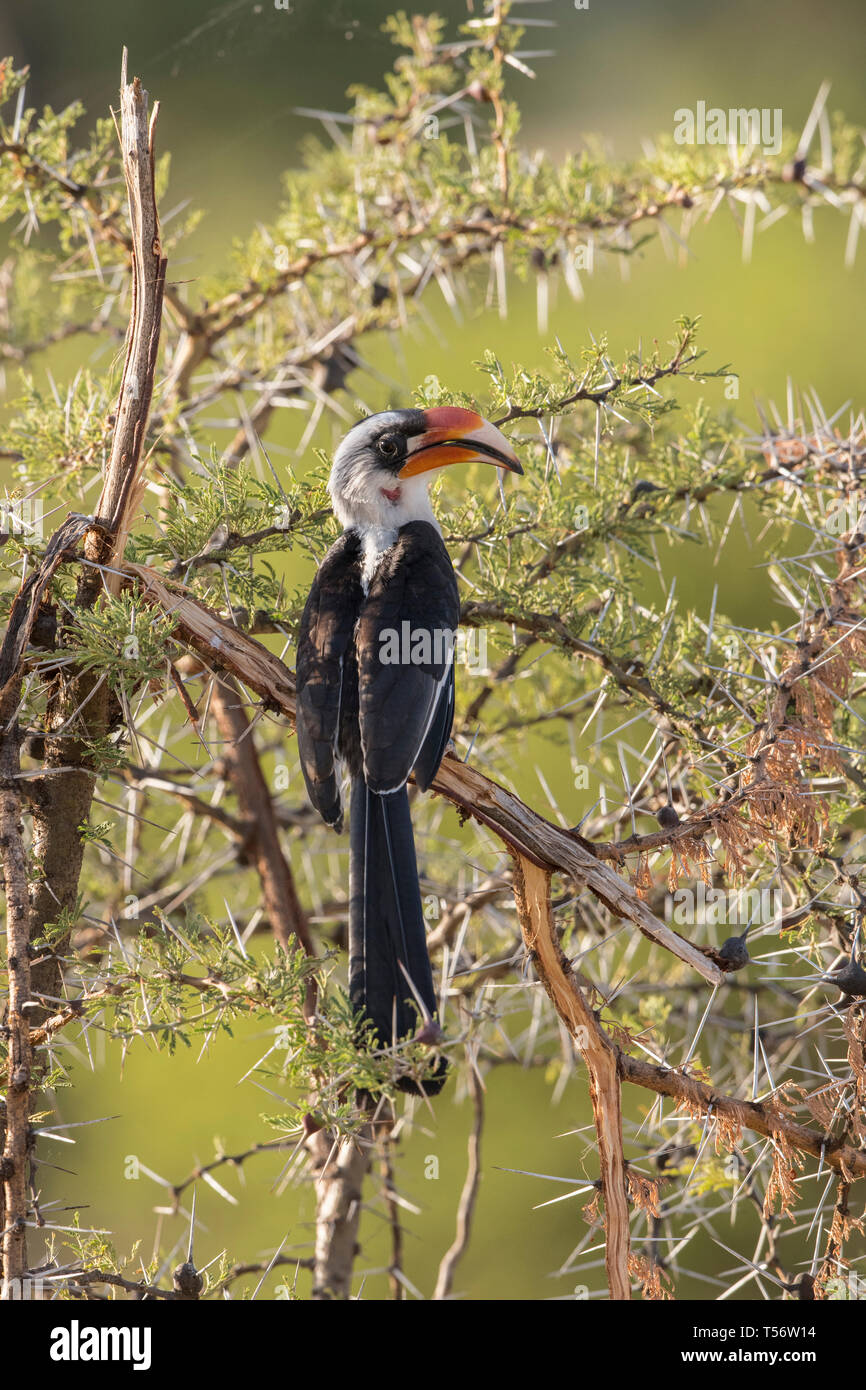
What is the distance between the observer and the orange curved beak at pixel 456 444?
1.50 meters

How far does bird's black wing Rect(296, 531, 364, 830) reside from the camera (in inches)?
54.7

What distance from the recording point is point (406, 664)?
4.74 feet

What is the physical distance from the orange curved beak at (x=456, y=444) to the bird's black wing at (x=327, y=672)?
17 cm

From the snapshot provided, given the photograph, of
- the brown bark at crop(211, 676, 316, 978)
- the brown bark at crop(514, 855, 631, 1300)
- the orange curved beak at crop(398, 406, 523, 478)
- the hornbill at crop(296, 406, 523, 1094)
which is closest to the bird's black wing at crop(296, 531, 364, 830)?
the hornbill at crop(296, 406, 523, 1094)

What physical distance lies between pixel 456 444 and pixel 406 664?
33cm

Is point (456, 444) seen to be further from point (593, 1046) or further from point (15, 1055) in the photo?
point (15, 1055)

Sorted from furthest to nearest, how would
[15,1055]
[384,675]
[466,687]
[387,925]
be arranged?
[466,687] → [384,675] → [387,925] → [15,1055]

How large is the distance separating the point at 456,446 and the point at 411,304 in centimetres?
103

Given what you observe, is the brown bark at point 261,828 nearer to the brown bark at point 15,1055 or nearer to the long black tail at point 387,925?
the long black tail at point 387,925

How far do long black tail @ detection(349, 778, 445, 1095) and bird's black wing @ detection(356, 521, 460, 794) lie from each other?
4cm

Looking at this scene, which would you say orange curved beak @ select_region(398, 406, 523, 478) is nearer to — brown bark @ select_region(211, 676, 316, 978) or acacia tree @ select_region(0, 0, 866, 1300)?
acacia tree @ select_region(0, 0, 866, 1300)

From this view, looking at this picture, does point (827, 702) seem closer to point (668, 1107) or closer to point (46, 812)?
point (46, 812)

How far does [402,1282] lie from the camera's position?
1.97 m

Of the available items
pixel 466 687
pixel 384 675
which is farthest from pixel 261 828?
pixel 384 675
